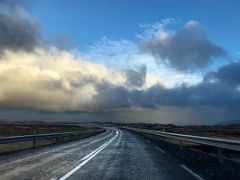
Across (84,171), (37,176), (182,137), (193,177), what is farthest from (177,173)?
(182,137)

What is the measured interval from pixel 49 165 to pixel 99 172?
278cm

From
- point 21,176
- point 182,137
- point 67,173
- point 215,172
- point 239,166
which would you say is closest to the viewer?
point 21,176

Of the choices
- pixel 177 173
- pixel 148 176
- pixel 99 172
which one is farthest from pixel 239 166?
pixel 99 172

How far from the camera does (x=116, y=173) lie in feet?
41.0

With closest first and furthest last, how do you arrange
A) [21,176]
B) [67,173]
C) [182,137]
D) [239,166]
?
[21,176]
[67,173]
[239,166]
[182,137]

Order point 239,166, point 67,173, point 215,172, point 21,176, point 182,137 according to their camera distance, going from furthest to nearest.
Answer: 1. point 182,137
2. point 239,166
3. point 215,172
4. point 67,173
5. point 21,176

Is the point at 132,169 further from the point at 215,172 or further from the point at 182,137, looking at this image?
the point at 182,137

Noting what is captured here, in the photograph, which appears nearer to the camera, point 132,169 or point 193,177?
point 193,177

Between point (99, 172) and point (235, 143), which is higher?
point (235, 143)

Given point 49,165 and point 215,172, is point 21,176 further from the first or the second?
point 215,172

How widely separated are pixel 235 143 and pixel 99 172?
15.7ft

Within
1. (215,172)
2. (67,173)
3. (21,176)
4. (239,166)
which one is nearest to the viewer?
(21,176)

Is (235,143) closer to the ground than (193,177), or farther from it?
farther from it

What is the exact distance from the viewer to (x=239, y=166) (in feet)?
47.9
